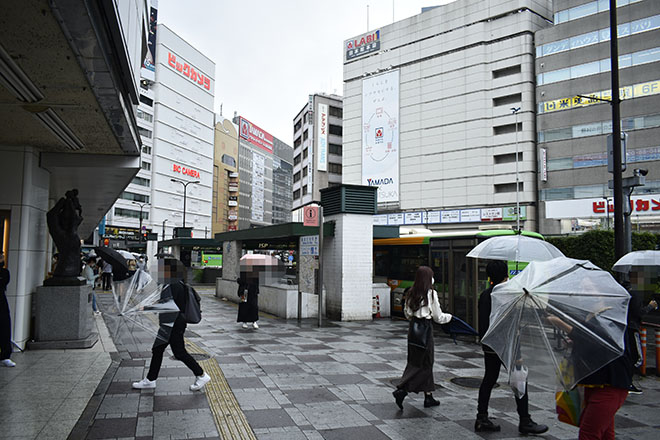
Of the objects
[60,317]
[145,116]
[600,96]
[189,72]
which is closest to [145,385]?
[60,317]

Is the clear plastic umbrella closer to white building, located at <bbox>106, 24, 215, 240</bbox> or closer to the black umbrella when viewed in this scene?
the black umbrella

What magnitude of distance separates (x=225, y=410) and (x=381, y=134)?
58.2 m

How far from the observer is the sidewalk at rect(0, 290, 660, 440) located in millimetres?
5156

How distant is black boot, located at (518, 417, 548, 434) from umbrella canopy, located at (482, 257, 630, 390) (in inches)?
56.6

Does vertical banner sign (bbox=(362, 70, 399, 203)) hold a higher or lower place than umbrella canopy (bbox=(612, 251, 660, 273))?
higher

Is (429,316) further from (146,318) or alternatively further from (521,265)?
(521,265)

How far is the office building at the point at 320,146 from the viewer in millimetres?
72938

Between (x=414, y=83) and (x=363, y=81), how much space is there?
8.28 meters

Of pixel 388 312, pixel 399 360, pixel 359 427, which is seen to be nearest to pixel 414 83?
pixel 388 312

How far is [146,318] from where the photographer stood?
20.9ft

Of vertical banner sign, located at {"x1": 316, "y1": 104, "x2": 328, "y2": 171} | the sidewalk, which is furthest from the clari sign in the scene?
the sidewalk

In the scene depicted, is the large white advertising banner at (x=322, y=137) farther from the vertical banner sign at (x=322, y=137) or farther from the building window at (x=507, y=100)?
the building window at (x=507, y=100)

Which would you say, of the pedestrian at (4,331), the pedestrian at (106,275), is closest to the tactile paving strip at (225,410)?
the pedestrian at (4,331)

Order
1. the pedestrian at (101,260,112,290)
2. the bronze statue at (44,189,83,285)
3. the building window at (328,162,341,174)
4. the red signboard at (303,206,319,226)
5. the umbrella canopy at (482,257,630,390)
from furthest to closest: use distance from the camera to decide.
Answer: the building window at (328,162,341,174) < the pedestrian at (101,260,112,290) < the red signboard at (303,206,319,226) < the bronze statue at (44,189,83,285) < the umbrella canopy at (482,257,630,390)
